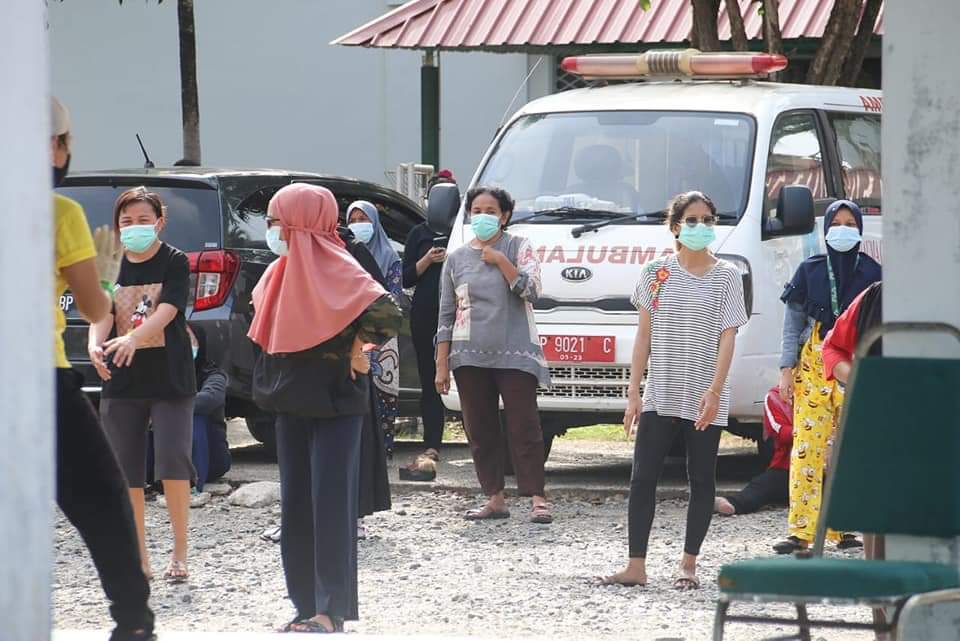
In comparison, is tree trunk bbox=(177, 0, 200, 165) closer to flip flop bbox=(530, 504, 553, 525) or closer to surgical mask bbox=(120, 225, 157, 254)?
flip flop bbox=(530, 504, 553, 525)

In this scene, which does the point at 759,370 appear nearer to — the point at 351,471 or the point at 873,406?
the point at 351,471

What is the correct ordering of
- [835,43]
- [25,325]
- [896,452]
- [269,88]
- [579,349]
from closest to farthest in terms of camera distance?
[25,325] → [896,452] → [579,349] → [835,43] → [269,88]

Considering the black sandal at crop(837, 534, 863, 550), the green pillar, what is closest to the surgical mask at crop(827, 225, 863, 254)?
the black sandal at crop(837, 534, 863, 550)

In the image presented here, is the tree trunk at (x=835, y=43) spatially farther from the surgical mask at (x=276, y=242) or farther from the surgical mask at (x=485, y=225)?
the surgical mask at (x=276, y=242)

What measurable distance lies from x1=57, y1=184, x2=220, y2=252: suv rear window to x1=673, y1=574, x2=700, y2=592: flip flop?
3.74 m

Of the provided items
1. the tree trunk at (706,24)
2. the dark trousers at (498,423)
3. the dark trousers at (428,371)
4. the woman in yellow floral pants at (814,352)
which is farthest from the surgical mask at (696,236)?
the tree trunk at (706,24)

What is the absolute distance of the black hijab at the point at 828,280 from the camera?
8.77 meters

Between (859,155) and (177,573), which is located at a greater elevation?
(859,155)

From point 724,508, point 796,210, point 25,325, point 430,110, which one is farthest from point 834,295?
point 430,110

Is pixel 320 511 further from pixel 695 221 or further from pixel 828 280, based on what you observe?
pixel 828 280

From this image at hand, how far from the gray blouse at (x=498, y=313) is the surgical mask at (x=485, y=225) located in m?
0.09

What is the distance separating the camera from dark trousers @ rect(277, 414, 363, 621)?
22.5ft

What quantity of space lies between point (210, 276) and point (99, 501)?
17.4 ft

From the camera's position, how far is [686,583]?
8.09 m
